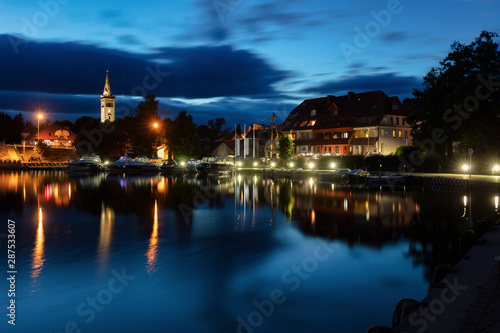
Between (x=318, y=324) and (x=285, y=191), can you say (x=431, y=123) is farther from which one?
(x=318, y=324)

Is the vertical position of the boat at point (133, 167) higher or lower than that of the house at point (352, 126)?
lower

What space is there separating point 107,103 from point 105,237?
572ft

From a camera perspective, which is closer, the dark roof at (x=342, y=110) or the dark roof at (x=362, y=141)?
the dark roof at (x=362, y=141)

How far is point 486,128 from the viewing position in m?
50.2

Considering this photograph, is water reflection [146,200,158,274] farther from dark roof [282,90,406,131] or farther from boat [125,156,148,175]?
dark roof [282,90,406,131]

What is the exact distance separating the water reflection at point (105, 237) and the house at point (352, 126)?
213ft

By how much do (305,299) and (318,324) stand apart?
174 cm

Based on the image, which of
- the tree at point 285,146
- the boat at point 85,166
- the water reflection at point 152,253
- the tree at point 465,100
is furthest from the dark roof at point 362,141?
the water reflection at point 152,253

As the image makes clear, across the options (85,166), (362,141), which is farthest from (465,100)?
(85,166)

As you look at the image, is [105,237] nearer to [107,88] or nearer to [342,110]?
[342,110]

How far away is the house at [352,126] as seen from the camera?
8731 cm

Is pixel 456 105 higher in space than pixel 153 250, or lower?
higher

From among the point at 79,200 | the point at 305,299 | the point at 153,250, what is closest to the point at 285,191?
the point at 79,200

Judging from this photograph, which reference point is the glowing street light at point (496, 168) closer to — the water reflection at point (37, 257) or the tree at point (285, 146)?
the tree at point (285, 146)
